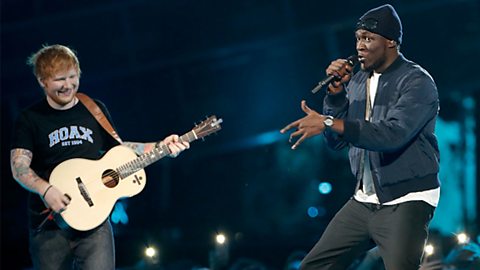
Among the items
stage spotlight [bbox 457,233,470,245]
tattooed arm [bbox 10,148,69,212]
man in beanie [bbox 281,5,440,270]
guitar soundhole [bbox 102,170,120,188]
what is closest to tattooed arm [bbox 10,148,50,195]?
tattooed arm [bbox 10,148,69,212]

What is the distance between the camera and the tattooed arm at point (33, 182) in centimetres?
432

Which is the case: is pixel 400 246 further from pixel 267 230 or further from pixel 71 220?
pixel 267 230

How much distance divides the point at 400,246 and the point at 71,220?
189cm

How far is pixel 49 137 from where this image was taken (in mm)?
4488

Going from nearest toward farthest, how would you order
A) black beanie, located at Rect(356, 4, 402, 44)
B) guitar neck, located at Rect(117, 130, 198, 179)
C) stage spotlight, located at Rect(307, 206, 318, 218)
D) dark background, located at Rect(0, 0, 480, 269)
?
black beanie, located at Rect(356, 4, 402, 44)
guitar neck, located at Rect(117, 130, 198, 179)
dark background, located at Rect(0, 0, 480, 269)
stage spotlight, located at Rect(307, 206, 318, 218)

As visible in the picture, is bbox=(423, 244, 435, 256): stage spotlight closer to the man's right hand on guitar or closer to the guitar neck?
the guitar neck

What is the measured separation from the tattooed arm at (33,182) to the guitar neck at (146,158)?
41cm

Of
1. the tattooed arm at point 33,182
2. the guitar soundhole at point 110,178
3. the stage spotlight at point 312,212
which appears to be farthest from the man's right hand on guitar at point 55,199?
the stage spotlight at point 312,212

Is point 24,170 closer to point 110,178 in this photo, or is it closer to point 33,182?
point 33,182

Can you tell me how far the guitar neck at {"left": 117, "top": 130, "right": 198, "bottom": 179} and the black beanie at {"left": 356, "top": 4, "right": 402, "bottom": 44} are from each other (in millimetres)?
1249

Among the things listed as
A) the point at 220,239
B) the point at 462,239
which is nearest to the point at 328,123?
the point at 462,239

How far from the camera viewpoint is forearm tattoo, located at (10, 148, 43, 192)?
437 cm

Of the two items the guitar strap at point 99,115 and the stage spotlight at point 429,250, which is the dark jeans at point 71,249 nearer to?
the guitar strap at point 99,115

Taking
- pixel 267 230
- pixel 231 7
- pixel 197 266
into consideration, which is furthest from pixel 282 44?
pixel 197 266
